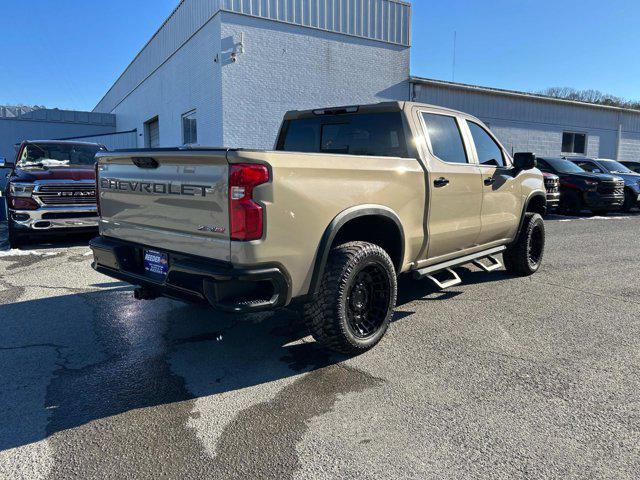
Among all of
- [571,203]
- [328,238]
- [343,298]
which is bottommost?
[343,298]

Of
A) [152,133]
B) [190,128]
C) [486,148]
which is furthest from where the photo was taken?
[152,133]

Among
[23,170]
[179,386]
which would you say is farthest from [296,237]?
[23,170]

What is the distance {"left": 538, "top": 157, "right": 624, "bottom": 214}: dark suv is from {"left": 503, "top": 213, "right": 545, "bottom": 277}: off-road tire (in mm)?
8674

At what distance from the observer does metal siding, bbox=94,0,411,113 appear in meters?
15.0

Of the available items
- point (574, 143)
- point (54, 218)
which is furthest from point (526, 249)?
point (574, 143)

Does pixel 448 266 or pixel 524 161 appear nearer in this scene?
pixel 448 266

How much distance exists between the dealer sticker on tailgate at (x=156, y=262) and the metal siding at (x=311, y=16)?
12.7 meters

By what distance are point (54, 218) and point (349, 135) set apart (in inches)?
222

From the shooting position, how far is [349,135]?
4.71 meters

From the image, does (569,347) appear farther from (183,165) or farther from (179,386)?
(183,165)

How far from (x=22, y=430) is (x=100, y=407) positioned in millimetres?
410

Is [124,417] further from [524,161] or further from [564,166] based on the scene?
[564,166]

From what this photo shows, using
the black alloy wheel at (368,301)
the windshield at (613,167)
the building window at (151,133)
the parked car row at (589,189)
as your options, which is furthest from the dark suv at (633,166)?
the building window at (151,133)

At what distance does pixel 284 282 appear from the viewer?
3180mm
